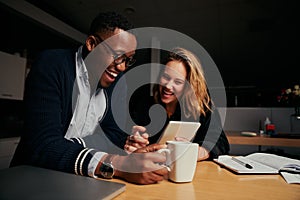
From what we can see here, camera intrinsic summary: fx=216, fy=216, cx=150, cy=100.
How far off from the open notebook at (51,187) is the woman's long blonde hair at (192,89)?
923mm

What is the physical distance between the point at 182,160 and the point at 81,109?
51 centimetres

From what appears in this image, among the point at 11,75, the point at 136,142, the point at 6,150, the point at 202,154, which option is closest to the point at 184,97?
the point at 202,154

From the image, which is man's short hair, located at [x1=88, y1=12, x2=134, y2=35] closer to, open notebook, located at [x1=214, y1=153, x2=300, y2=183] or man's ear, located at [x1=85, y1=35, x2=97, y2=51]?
man's ear, located at [x1=85, y1=35, x2=97, y2=51]

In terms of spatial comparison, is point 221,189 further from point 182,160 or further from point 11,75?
point 11,75

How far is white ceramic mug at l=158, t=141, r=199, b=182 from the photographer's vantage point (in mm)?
576

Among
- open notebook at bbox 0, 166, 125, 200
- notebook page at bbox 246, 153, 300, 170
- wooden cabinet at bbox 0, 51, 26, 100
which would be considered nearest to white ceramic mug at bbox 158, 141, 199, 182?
open notebook at bbox 0, 166, 125, 200

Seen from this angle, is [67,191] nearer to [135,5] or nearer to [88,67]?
[88,67]

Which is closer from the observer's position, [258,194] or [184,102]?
[258,194]

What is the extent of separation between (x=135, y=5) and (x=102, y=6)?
458mm

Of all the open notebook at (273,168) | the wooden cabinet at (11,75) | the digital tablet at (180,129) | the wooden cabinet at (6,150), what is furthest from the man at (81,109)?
the wooden cabinet at (11,75)

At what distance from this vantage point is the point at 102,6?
298 cm

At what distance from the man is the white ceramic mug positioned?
32 mm

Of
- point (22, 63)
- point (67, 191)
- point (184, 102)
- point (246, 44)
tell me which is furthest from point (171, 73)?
point (246, 44)

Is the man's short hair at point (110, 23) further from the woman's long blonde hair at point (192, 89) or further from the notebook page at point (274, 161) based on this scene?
the notebook page at point (274, 161)
